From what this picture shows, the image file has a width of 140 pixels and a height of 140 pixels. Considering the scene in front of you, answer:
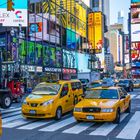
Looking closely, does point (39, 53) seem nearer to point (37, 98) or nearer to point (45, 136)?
point (37, 98)

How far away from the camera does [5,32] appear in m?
43.3

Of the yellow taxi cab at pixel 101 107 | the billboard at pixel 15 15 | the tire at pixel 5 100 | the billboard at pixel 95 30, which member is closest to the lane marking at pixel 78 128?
the yellow taxi cab at pixel 101 107

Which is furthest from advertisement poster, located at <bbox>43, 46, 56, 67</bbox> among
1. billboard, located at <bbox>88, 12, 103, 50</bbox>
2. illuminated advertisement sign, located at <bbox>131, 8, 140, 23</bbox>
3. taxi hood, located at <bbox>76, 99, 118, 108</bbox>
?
illuminated advertisement sign, located at <bbox>131, 8, 140, 23</bbox>

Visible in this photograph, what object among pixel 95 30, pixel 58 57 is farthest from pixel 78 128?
pixel 95 30

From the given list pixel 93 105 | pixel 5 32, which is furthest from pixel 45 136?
pixel 5 32

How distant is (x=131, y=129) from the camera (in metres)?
13.9

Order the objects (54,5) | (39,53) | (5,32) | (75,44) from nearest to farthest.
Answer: (5,32)
(39,53)
(54,5)
(75,44)

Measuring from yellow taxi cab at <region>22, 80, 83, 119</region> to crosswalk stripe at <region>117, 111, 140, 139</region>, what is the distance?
10.0ft

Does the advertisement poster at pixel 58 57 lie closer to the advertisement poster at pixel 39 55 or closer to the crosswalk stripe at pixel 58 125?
the advertisement poster at pixel 39 55

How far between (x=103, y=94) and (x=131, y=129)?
9.11 ft

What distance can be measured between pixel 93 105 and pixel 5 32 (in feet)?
99.4

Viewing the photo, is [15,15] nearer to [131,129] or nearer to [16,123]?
[16,123]

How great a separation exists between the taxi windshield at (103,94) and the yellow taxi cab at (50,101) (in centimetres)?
126

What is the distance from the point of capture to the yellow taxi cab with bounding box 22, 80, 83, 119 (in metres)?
15.9
